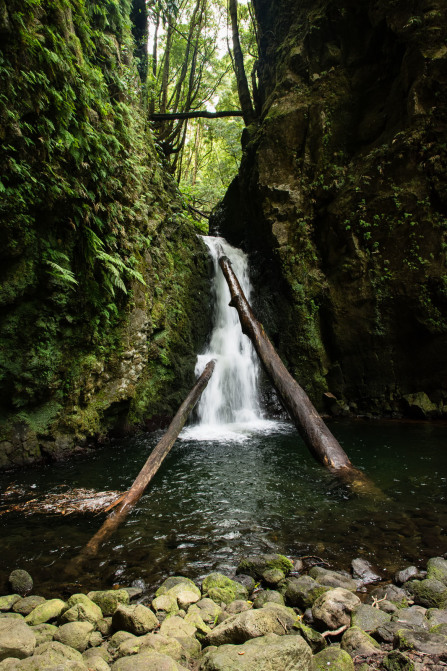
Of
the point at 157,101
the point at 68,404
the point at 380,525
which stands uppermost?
the point at 157,101

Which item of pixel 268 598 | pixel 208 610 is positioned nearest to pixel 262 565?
pixel 268 598

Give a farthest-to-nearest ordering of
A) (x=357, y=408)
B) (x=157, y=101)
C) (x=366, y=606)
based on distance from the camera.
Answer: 1. (x=157, y=101)
2. (x=357, y=408)
3. (x=366, y=606)

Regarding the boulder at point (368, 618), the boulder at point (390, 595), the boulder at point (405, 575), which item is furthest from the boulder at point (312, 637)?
the boulder at point (405, 575)

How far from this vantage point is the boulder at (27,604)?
7.36ft

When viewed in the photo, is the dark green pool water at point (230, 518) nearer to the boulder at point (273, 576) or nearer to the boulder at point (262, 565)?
the boulder at point (262, 565)

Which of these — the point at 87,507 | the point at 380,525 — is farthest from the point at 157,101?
the point at 380,525

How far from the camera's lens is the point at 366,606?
6.88ft

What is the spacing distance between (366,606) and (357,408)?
772cm

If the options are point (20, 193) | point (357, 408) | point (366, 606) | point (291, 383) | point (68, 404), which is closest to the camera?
point (366, 606)

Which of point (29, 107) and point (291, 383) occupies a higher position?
point (29, 107)

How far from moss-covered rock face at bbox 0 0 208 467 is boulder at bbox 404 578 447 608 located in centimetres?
533

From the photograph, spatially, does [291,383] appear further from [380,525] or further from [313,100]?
[313,100]

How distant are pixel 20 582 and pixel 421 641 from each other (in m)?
2.71

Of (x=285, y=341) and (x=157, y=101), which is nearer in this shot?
(x=285, y=341)
